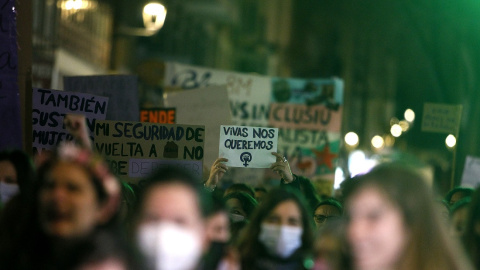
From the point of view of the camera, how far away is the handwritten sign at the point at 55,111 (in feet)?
32.8

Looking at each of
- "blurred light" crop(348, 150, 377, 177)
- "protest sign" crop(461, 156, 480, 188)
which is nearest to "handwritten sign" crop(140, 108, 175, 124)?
"blurred light" crop(348, 150, 377, 177)

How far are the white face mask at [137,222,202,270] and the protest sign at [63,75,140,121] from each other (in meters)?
7.84

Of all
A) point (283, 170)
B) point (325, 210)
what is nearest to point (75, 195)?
point (325, 210)

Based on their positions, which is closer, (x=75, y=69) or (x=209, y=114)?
(x=209, y=114)

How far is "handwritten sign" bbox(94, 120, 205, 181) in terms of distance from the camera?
390 inches

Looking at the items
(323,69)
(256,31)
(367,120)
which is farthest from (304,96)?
(323,69)

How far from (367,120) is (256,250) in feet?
261

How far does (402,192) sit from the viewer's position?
178 inches

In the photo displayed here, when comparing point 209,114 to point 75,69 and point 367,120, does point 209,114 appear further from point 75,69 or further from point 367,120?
point 367,120

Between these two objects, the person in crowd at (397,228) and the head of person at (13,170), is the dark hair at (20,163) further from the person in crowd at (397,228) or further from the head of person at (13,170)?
the person in crowd at (397,228)

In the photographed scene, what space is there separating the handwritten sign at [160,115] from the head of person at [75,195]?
8.06 metres

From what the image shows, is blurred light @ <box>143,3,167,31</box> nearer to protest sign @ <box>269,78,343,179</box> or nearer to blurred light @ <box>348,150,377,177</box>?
blurred light @ <box>348,150,377,177</box>

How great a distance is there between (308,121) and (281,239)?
35.2 feet

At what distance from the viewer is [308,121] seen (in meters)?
15.9
